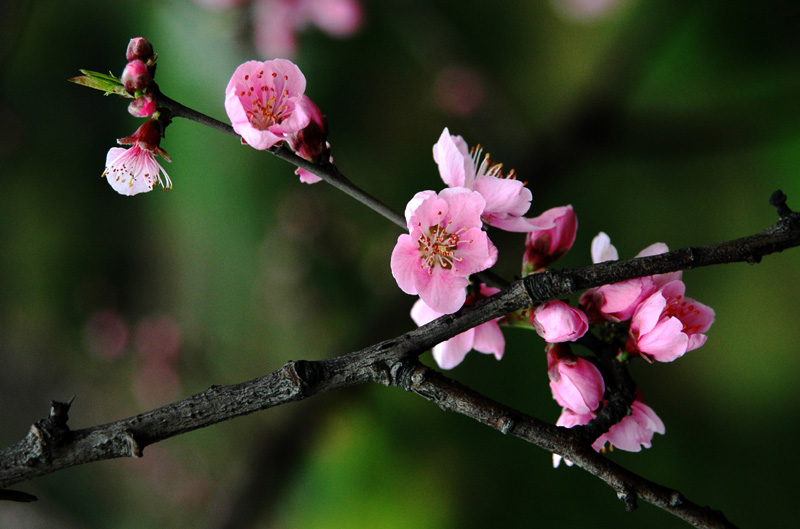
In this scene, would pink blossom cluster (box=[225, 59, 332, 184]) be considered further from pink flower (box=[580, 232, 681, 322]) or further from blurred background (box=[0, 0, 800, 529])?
blurred background (box=[0, 0, 800, 529])

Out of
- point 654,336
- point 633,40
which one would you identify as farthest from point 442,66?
point 654,336

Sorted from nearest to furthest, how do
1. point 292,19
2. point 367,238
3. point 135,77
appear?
1. point 135,77
2. point 292,19
3. point 367,238

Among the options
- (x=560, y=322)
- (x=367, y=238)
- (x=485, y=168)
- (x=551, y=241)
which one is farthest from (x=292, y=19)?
(x=560, y=322)

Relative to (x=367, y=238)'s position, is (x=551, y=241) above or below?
below

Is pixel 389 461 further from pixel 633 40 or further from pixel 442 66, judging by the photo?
pixel 633 40

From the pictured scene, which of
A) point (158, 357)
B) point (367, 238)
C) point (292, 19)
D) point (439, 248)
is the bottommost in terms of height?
point (439, 248)

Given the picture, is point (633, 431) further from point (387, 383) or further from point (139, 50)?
point (139, 50)

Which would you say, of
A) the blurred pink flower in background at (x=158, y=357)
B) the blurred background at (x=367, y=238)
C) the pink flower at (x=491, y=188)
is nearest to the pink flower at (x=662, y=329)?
the pink flower at (x=491, y=188)

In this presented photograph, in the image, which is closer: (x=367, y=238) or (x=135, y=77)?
(x=135, y=77)
